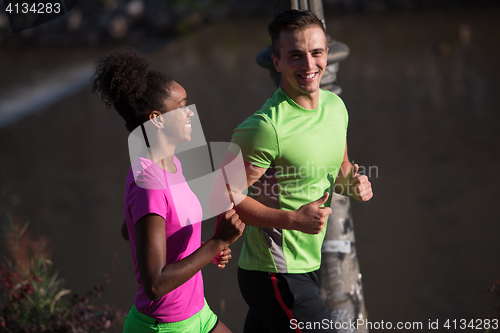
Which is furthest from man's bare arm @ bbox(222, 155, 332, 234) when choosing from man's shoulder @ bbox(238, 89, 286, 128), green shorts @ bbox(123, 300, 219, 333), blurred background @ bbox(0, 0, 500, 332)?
blurred background @ bbox(0, 0, 500, 332)

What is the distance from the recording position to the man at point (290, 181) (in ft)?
6.38

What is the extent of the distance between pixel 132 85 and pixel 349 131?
485cm

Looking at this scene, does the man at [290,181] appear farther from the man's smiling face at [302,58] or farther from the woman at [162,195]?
the woman at [162,195]

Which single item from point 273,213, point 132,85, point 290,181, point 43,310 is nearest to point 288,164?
point 290,181

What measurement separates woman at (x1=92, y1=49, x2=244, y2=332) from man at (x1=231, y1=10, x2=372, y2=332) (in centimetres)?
27

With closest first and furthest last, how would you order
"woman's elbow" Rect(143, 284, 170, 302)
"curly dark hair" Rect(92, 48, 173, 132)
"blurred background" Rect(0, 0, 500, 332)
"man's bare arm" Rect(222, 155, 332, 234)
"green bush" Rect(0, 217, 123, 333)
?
"woman's elbow" Rect(143, 284, 170, 302), "curly dark hair" Rect(92, 48, 173, 132), "man's bare arm" Rect(222, 155, 332, 234), "green bush" Rect(0, 217, 123, 333), "blurred background" Rect(0, 0, 500, 332)

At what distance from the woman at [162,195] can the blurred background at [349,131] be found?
6.52 feet

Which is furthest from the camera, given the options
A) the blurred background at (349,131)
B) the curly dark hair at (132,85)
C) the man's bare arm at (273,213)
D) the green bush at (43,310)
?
the blurred background at (349,131)

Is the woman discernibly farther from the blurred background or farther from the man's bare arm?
the blurred background

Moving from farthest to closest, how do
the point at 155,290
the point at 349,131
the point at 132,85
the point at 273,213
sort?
the point at 349,131
the point at 273,213
the point at 132,85
the point at 155,290

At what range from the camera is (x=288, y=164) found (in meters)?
1.99

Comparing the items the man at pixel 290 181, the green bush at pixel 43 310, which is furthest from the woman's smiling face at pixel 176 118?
the green bush at pixel 43 310

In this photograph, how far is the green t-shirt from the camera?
6.39 ft

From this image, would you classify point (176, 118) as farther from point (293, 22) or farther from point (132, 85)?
point (293, 22)
